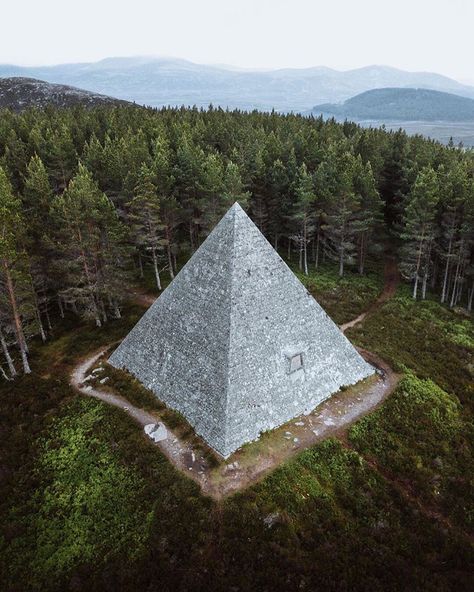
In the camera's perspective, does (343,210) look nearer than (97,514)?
No

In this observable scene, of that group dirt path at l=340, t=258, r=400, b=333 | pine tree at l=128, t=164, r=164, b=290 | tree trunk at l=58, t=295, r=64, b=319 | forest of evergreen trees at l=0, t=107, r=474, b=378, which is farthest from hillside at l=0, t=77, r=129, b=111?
dirt path at l=340, t=258, r=400, b=333

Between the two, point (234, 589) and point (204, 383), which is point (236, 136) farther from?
point (234, 589)

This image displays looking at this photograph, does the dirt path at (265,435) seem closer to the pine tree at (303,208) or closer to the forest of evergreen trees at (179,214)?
the forest of evergreen trees at (179,214)

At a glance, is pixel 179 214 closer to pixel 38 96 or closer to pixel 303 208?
pixel 303 208

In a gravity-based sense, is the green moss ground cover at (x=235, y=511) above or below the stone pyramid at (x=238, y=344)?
below

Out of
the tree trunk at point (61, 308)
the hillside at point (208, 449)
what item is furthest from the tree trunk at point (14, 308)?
the tree trunk at point (61, 308)

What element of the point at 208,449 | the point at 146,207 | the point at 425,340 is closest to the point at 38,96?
the point at 146,207
